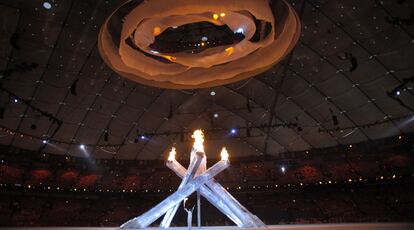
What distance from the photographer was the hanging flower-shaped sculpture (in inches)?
412

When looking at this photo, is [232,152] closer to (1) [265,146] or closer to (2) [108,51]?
(1) [265,146]

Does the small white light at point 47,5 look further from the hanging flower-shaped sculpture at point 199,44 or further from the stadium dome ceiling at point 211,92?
the hanging flower-shaped sculpture at point 199,44

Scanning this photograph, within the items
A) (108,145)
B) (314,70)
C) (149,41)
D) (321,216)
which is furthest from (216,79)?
(321,216)

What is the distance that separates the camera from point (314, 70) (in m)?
20.3

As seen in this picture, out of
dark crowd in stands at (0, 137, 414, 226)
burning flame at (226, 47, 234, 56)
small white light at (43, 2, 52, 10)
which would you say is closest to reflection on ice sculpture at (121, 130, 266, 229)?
burning flame at (226, 47, 234, 56)

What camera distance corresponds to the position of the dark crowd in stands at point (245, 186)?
971 inches

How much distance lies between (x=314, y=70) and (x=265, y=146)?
431 inches

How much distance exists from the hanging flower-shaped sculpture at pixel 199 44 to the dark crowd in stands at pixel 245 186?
54.1 ft

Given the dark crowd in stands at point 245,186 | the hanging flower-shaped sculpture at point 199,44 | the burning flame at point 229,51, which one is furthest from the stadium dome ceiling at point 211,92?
the burning flame at point 229,51

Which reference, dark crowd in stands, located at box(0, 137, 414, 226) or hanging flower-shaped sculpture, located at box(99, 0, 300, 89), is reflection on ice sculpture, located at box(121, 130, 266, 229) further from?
dark crowd in stands, located at box(0, 137, 414, 226)

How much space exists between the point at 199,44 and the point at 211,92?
25.3 ft

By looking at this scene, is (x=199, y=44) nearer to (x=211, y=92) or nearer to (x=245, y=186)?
(x=211, y=92)

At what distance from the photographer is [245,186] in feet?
94.7

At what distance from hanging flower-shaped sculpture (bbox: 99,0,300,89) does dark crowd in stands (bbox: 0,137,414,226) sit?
16505mm
